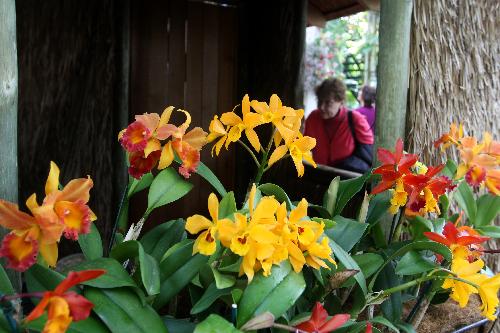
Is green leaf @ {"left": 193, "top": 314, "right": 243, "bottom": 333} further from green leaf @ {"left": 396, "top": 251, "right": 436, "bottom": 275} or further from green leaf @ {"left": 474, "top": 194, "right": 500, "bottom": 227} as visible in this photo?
green leaf @ {"left": 474, "top": 194, "right": 500, "bottom": 227}

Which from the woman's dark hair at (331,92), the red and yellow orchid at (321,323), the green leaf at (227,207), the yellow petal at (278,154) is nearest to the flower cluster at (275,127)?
the yellow petal at (278,154)

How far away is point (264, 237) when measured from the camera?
Answer: 810 millimetres

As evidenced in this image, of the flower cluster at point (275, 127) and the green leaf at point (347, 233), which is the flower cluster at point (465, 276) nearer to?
the green leaf at point (347, 233)

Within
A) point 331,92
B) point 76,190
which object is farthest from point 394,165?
point 331,92

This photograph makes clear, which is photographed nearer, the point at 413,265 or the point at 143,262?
the point at 143,262

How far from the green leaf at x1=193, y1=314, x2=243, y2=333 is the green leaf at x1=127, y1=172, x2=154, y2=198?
1.12 ft

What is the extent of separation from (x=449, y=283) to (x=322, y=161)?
2.00 m

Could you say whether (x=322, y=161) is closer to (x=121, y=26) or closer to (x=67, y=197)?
Result: (x=121, y=26)

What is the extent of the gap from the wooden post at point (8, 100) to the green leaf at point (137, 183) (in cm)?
20

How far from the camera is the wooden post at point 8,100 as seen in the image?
3.08ft

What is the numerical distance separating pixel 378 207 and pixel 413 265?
0.81 feet

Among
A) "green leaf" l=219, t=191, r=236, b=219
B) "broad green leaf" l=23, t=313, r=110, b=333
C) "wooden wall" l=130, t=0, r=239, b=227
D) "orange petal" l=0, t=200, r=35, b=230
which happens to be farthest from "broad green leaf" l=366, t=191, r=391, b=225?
"wooden wall" l=130, t=0, r=239, b=227

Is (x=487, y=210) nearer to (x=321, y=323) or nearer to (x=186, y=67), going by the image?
(x=321, y=323)

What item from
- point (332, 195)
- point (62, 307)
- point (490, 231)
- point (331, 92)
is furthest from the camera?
point (331, 92)
